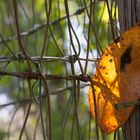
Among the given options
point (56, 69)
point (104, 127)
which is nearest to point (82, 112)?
point (56, 69)

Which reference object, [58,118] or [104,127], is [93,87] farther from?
[58,118]

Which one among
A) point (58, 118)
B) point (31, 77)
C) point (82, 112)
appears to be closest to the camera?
point (31, 77)

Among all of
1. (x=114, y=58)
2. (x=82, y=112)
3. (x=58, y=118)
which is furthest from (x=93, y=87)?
(x=82, y=112)

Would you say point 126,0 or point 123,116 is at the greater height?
point 126,0

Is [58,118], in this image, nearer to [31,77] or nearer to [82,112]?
[82,112]

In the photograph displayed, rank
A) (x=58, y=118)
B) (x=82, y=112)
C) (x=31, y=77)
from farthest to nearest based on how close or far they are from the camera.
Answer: (x=82, y=112), (x=58, y=118), (x=31, y=77)

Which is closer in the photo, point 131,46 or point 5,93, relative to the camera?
point 131,46
